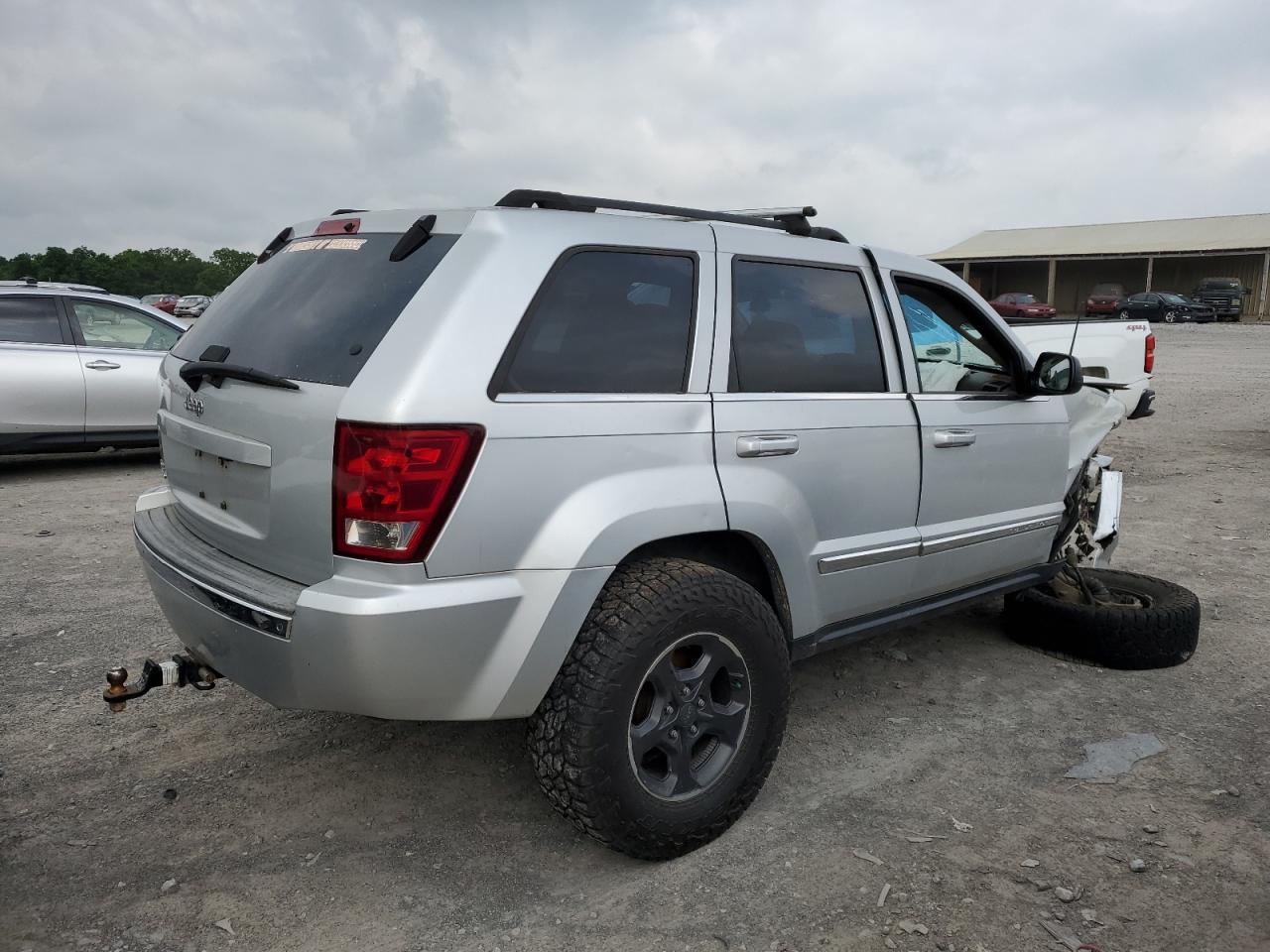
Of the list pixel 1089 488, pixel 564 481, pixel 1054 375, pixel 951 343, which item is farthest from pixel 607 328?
pixel 1089 488

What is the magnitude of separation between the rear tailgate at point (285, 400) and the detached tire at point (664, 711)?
747 millimetres

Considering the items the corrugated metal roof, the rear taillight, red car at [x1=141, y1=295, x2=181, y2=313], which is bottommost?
the rear taillight

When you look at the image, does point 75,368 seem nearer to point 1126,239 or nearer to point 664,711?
point 664,711

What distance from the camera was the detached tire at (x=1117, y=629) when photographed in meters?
4.48

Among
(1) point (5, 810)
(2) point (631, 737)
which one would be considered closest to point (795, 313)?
(2) point (631, 737)

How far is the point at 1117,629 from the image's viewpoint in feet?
14.7

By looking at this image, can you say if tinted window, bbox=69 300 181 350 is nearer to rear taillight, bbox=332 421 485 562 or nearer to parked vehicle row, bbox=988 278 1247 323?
rear taillight, bbox=332 421 485 562

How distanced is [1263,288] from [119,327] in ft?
139

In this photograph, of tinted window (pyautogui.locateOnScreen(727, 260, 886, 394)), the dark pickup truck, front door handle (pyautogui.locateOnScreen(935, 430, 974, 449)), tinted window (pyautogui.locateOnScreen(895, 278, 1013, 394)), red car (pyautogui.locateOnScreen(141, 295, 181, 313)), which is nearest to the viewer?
tinted window (pyautogui.locateOnScreen(727, 260, 886, 394))

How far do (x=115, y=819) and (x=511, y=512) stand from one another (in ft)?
5.64

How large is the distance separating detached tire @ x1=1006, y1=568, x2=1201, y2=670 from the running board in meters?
0.21

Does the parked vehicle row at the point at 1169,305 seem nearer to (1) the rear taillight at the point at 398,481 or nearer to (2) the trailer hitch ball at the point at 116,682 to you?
(1) the rear taillight at the point at 398,481

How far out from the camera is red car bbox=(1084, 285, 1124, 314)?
3884cm

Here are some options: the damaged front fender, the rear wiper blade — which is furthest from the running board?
the rear wiper blade
